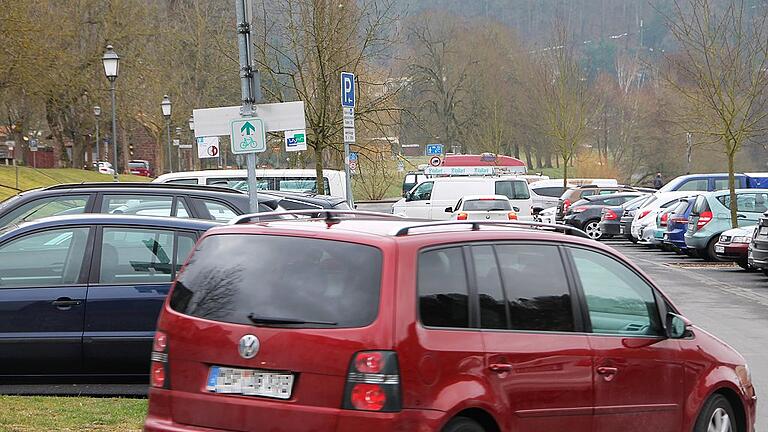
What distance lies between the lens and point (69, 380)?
8625 millimetres

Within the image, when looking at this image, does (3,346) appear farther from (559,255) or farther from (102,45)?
(102,45)

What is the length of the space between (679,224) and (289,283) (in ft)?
71.7

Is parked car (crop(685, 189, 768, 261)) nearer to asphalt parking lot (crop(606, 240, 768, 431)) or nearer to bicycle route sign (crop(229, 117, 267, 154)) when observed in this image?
asphalt parking lot (crop(606, 240, 768, 431))

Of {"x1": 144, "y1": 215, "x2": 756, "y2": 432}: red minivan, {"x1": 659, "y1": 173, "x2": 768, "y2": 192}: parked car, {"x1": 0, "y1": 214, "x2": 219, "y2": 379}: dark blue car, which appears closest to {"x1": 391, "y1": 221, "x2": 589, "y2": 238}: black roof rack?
{"x1": 144, "y1": 215, "x2": 756, "y2": 432}: red minivan

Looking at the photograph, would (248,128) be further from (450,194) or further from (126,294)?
(450,194)

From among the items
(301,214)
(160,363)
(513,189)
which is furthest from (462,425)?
(513,189)

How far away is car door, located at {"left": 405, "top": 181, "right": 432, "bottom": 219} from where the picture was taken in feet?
120

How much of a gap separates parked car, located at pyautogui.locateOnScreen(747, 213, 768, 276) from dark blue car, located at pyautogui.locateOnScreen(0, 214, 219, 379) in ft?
42.4

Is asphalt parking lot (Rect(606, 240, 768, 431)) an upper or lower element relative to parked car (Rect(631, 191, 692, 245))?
lower

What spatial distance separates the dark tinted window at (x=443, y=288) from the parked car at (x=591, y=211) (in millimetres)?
29449

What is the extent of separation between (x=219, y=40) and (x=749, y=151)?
177ft

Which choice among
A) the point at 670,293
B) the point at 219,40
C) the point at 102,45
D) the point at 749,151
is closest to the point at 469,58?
the point at 749,151

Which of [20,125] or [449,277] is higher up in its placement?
[20,125]

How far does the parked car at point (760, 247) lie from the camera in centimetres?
1905
